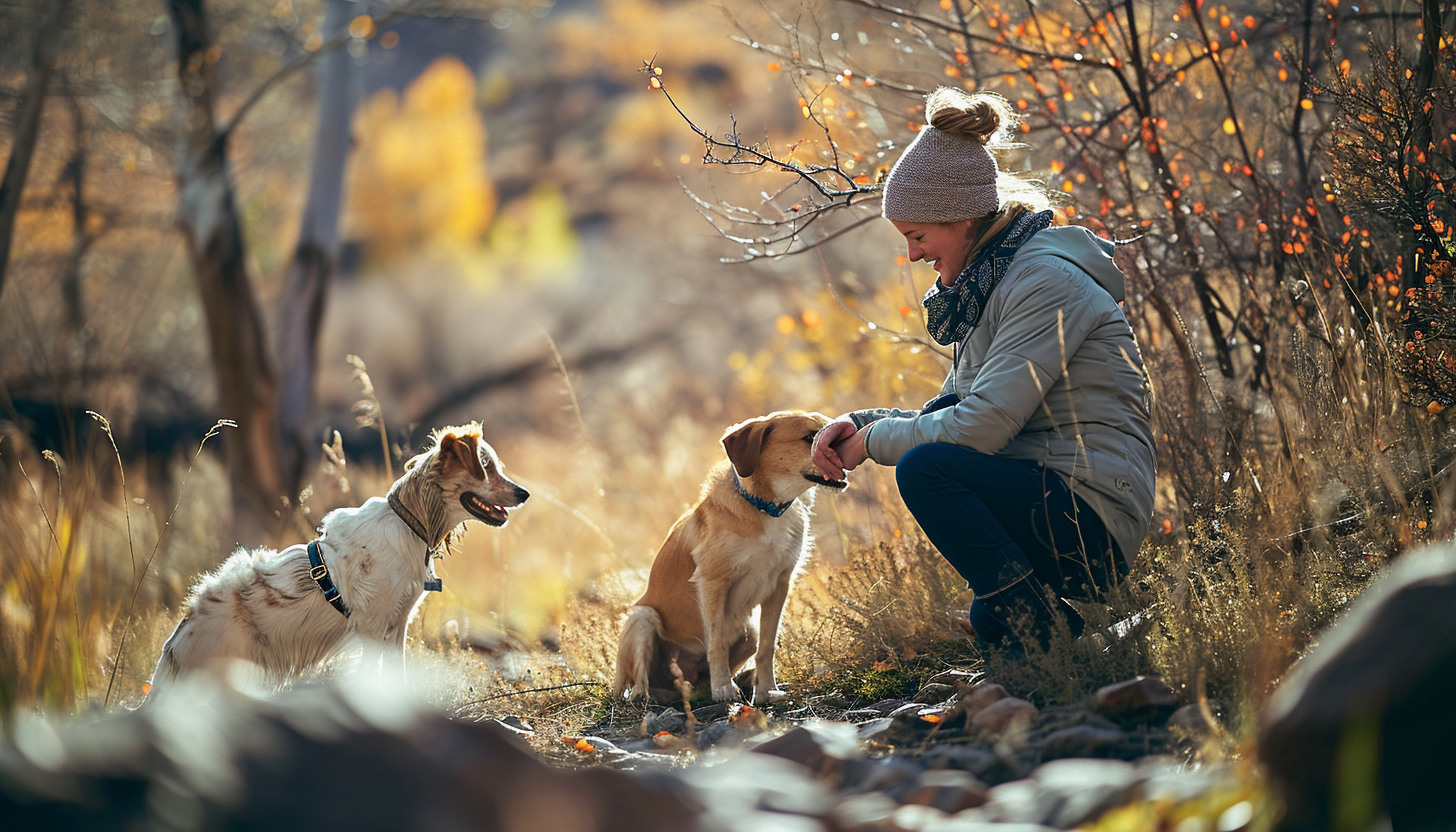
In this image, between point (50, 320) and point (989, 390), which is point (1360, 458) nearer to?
point (989, 390)

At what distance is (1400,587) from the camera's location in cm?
194

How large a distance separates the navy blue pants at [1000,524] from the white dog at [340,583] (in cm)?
197

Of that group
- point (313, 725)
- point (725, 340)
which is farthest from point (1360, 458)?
point (725, 340)

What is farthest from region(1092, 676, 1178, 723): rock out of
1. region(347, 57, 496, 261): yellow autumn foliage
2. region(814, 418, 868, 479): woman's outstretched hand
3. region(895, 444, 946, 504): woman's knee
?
region(347, 57, 496, 261): yellow autumn foliage

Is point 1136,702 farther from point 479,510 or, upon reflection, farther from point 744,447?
point 479,510

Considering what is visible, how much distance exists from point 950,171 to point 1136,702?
1.92 meters

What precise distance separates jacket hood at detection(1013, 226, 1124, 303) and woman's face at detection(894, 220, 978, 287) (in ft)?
0.74

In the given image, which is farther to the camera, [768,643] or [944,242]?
[768,643]

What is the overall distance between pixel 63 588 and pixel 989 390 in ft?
9.66

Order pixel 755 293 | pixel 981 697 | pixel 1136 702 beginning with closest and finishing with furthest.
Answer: pixel 1136 702 → pixel 981 697 → pixel 755 293

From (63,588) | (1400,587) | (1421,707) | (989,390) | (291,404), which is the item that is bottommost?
(1421,707)

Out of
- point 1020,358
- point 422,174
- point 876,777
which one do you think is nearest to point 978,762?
point 876,777

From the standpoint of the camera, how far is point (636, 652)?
4.45 meters

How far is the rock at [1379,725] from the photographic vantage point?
5.95 feet
